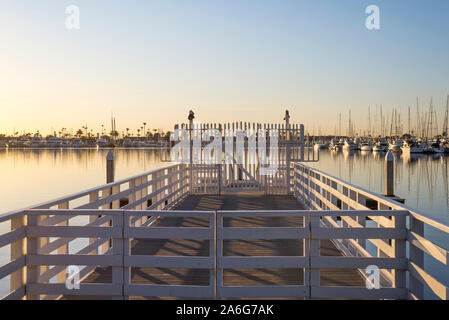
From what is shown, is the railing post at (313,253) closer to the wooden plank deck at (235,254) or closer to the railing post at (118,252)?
the wooden plank deck at (235,254)

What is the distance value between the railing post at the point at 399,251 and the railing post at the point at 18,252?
3881 millimetres

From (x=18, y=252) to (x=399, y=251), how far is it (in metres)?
3.96

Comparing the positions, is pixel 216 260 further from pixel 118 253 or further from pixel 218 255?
pixel 118 253

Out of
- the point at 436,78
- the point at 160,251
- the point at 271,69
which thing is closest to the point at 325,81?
the point at 271,69

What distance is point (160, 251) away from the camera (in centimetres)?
641

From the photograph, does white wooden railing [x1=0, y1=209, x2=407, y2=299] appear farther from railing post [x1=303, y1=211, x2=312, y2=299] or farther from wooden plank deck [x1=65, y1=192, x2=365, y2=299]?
wooden plank deck [x1=65, y1=192, x2=365, y2=299]

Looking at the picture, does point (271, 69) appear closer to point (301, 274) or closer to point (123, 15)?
point (123, 15)

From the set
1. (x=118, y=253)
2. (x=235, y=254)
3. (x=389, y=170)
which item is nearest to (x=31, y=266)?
(x=118, y=253)

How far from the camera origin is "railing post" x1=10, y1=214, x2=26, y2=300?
400 cm

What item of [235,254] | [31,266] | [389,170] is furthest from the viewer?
[389,170]

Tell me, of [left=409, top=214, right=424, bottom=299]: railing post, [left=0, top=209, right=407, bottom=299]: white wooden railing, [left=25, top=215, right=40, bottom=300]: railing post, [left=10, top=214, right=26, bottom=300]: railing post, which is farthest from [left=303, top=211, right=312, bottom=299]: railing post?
[left=10, top=214, right=26, bottom=300]: railing post

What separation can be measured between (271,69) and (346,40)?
26.9 ft

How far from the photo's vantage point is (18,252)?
4.05m

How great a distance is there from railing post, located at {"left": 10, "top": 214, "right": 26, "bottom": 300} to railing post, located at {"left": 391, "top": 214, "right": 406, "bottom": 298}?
3881 mm
